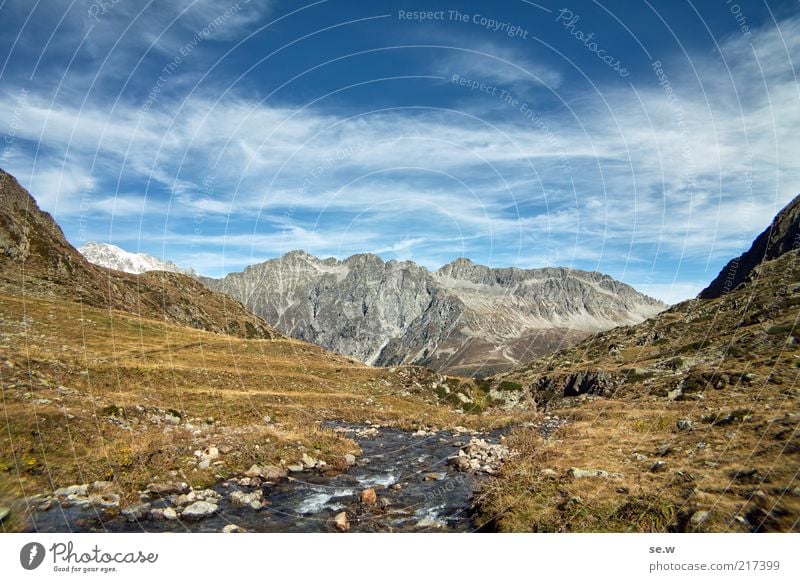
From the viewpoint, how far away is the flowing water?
13812 millimetres

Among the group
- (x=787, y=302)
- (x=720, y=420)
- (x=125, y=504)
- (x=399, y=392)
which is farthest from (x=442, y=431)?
(x=787, y=302)

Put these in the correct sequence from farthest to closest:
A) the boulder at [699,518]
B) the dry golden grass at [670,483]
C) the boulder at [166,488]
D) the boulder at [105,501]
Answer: the boulder at [166,488] < the boulder at [105,501] < the dry golden grass at [670,483] < the boulder at [699,518]

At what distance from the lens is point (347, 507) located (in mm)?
17031

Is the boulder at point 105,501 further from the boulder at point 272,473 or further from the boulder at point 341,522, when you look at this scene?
the boulder at point 341,522

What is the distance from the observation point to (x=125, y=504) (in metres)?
14.7

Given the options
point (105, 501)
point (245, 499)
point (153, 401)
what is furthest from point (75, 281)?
point (245, 499)

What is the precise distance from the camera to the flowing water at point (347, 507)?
13.8 metres

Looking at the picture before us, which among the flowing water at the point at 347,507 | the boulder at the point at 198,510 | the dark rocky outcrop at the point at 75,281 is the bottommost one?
the flowing water at the point at 347,507

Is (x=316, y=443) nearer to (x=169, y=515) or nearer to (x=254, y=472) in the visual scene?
(x=254, y=472)

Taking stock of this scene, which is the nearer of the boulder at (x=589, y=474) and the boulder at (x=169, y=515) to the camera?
the boulder at (x=169, y=515)

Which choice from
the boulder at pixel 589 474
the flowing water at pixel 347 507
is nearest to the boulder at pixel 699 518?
the boulder at pixel 589 474

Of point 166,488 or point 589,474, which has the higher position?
point 589,474

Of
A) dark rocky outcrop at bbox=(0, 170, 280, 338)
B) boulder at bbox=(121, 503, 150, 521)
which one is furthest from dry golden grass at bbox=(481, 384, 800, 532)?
dark rocky outcrop at bbox=(0, 170, 280, 338)

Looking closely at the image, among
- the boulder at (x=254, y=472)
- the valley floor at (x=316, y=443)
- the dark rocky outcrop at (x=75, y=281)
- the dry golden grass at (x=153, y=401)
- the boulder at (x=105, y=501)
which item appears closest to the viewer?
the valley floor at (x=316, y=443)
